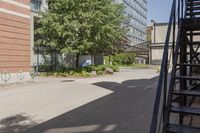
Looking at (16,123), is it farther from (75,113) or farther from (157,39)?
(157,39)

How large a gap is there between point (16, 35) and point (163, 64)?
1841 cm

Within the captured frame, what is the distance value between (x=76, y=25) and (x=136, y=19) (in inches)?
2652

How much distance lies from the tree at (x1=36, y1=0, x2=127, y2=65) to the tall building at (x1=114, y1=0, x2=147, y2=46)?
171 ft

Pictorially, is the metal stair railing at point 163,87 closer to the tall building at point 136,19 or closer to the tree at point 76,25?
the tree at point 76,25

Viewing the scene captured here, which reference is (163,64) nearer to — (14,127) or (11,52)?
(14,127)

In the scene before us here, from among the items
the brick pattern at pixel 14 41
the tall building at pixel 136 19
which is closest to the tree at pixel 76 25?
the brick pattern at pixel 14 41

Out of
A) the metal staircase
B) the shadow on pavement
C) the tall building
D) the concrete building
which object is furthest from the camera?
the tall building

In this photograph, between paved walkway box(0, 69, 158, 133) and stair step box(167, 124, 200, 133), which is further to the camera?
paved walkway box(0, 69, 158, 133)

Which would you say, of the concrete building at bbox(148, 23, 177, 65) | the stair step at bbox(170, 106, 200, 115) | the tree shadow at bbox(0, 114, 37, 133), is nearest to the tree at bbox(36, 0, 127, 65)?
the tree shadow at bbox(0, 114, 37, 133)

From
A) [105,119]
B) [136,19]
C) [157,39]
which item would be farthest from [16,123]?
[136,19]

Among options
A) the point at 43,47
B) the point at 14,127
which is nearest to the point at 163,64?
the point at 14,127

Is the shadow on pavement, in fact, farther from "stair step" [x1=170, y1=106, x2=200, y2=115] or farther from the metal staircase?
"stair step" [x1=170, y1=106, x2=200, y2=115]

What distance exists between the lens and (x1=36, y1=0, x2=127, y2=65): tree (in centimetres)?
2644

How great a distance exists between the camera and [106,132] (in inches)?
311
